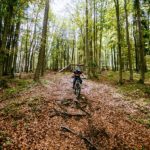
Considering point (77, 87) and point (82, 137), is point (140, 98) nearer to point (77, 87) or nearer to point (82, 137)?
point (77, 87)

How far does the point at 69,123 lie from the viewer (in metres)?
10.3

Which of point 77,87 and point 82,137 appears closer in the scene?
point 82,137

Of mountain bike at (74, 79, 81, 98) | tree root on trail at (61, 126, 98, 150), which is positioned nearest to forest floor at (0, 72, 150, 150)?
tree root on trail at (61, 126, 98, 150)

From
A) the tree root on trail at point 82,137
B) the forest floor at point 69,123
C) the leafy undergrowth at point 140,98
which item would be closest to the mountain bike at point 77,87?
the forest floor at point 69,123

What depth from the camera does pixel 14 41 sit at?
70.6 ft

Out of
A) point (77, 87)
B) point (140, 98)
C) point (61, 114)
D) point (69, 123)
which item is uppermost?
point (77, 87)

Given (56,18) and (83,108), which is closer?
(83,108)

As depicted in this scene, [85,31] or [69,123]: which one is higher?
[85,31]

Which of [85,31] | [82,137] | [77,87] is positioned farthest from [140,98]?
[85,31]

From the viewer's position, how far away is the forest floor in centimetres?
857

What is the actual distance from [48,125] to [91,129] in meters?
2.07

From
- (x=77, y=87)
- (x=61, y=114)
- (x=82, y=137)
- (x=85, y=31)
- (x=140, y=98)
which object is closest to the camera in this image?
(x=82, y=137)

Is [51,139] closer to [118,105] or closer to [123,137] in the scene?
[123,137]

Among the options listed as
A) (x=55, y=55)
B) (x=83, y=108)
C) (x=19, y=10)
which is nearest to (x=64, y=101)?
(x=83, y=108)
